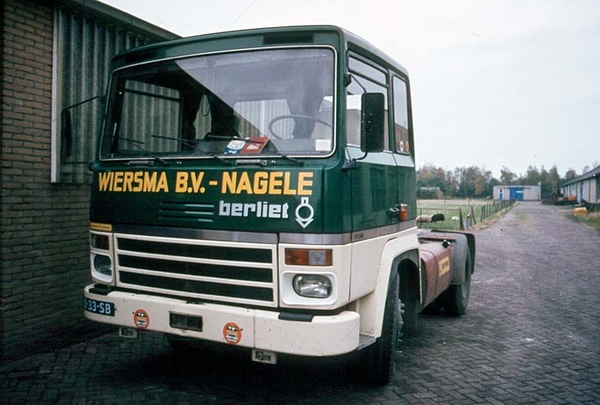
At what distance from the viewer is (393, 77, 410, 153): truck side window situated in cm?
508

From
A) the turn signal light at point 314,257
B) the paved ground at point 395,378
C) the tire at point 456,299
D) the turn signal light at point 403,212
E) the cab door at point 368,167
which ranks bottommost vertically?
the paved ground at point 395,378

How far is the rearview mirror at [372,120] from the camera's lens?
3852mm

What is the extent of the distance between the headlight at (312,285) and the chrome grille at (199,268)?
0.17 m

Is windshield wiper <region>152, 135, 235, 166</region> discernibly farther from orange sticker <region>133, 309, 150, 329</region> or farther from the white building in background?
the white building in background

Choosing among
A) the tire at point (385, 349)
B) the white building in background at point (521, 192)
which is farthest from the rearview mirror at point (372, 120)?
the white building in background at point (521, 192)

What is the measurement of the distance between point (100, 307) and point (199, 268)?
3.18ft

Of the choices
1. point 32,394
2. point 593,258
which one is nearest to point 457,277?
point 32,394

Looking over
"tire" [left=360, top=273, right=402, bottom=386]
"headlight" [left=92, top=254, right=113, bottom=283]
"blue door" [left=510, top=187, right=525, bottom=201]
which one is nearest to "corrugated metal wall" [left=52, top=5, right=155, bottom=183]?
"headlight" [left=92, top=254, right=113, bottom=283]

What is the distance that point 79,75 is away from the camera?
6016 millimetres

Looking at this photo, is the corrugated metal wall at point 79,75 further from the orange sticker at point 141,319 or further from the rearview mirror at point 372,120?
the rearview mirror at point 372,120

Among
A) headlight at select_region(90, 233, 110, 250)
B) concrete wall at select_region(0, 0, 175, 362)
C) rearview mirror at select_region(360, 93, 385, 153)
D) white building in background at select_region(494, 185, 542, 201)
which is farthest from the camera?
white building in background at select_region(494, 185, 542, 201)

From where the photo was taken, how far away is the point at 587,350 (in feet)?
19.5

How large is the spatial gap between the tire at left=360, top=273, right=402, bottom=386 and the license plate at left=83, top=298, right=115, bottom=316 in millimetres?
2096

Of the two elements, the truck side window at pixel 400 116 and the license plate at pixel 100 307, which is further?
the truck side window at pixel 400 116
